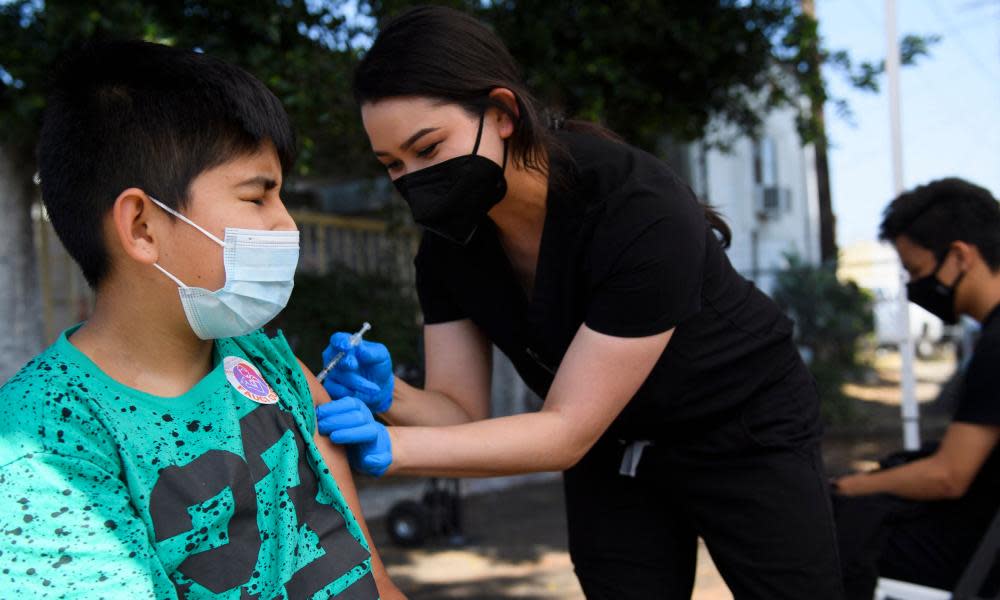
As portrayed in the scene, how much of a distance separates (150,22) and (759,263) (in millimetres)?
11607

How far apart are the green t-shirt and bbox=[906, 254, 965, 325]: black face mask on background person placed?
208cm

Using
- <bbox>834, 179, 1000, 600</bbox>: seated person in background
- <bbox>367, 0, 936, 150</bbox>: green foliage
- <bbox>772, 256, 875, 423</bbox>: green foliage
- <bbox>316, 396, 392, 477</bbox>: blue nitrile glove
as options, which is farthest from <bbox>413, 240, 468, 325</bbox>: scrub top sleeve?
<bbox>772, 256, 875, 423</bbox>: green foliage

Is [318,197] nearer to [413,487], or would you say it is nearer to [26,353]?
A: [413,487]

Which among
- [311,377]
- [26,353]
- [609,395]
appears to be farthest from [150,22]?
[609,395]

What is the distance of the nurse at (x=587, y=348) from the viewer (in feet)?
5.40

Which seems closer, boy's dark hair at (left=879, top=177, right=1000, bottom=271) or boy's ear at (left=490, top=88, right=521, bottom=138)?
boy's ear at (left=490, top=88, right=521, bottom=138)

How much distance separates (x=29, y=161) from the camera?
467 cm

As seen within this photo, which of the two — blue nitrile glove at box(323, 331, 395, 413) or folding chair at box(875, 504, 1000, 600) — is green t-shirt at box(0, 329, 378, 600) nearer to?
blue nitrile glove at box(323, 331, 395, 413)

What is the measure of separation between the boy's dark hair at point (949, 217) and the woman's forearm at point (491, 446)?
5.25 ft

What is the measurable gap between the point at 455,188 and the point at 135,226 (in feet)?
2.06

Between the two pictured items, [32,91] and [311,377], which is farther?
[32,91]

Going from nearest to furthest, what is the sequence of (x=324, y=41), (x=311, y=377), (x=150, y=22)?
(x=311, y=377) < (x=150, y=22) < (x=324, y=41)

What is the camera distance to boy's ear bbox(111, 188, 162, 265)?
130 cm

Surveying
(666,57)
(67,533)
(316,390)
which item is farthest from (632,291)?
(666,57)
